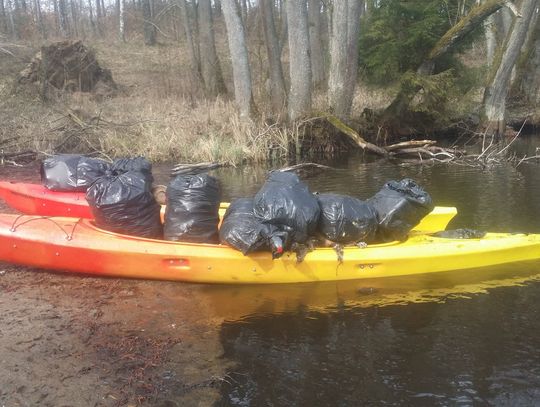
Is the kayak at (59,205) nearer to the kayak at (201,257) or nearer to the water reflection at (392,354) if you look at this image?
the kayak at (201,257)

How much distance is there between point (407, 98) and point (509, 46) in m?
3.06

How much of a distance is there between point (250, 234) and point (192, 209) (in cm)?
64

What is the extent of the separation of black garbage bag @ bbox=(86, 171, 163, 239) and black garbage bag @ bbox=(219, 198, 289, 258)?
76 cm

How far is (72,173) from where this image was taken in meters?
6.36

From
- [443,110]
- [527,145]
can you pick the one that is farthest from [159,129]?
[527,145]

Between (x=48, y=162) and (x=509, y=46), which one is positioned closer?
(x=48, y=162)

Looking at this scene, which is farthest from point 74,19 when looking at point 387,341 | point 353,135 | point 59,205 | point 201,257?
point 387,341

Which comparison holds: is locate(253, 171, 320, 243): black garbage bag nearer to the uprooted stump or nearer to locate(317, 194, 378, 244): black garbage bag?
locate(317, 194, 378, 244): black garbage bag

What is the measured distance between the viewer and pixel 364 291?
4773 millimetres

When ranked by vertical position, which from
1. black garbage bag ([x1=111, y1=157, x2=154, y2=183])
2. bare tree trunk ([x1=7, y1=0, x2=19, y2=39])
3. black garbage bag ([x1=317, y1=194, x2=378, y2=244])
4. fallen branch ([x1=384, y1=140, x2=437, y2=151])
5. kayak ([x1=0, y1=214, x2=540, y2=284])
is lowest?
fallen branch ([x1=384, y1=140, x2=437, y2=151])

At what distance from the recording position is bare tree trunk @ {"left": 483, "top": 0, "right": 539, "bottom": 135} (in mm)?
14277

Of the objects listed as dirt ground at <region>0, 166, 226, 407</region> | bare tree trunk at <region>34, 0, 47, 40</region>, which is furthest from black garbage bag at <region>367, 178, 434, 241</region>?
bare tree trunk at <region>34, 0, 47, 40</region>

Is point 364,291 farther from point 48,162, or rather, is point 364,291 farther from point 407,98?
point 407,98

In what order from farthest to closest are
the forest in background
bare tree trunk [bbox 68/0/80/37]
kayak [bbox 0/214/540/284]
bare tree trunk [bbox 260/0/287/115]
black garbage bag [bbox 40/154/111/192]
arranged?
bare tree trunk [bbox 68/0/80/37] → bare tree trunk [bbox 260/0/287/115] → the forest in background → black garbage bag [bbox 40/154/111/192] → kayak [bbox 0/214/540/284]
